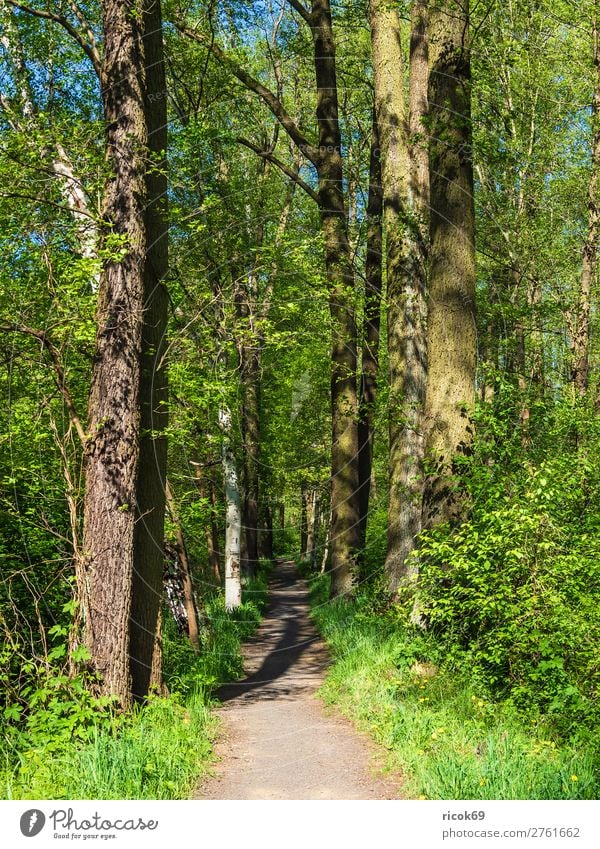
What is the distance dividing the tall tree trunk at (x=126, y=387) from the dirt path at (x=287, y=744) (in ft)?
4.06

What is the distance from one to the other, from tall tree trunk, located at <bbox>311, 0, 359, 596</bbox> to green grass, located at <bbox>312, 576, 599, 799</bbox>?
559cm

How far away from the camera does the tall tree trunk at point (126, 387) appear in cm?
747

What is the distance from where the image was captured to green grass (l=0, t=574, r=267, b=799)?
5535 mm

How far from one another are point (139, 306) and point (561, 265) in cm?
1836

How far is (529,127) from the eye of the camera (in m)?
21.8

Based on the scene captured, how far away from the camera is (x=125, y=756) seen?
19.4 feet

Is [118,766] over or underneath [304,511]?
over

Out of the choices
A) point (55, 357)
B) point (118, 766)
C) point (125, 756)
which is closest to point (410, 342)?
point (55, 357)

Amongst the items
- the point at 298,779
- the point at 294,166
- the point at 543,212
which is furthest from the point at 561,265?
the point at 298,779

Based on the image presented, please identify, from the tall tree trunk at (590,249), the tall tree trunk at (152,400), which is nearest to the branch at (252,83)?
the tall tree trunk at (152,400)

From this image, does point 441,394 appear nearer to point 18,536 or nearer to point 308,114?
point 18,536

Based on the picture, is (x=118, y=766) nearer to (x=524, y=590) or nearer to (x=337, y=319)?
(x=524, y=590)

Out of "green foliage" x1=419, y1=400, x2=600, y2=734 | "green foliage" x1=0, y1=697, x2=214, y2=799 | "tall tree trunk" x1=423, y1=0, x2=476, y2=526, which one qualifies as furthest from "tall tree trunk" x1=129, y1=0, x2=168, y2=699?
"tall tree trunk" x1=423, y1=0, x2=476, y2=526

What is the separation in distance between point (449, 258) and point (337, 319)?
6.41m
